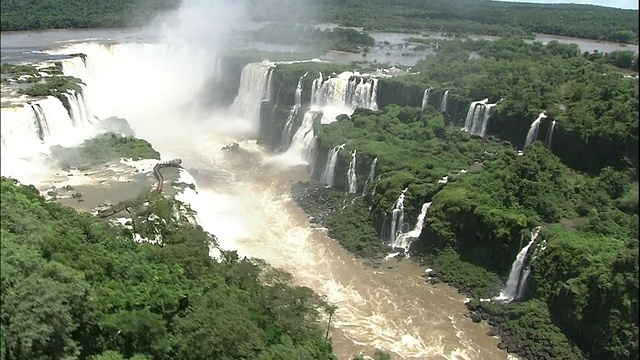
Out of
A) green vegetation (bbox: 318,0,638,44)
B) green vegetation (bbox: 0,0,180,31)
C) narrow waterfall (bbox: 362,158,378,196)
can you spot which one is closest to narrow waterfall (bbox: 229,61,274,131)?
narrow waterfall (bbox: 362,158,378,196)

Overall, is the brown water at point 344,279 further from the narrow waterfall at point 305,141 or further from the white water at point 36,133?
the white water at point 36,133

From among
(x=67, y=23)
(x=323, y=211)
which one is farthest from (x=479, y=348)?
(x=67, y=23)

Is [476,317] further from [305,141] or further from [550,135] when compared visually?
[305,141]

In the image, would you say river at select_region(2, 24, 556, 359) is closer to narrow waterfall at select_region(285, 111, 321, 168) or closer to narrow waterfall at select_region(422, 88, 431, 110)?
narrow waterfall at select_region(285, 111, 321, 168)

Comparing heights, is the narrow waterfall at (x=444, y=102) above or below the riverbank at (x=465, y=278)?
above

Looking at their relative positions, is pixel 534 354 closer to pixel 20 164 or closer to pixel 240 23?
pixel 20 164

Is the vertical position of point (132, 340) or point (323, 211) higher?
point (132, 340)

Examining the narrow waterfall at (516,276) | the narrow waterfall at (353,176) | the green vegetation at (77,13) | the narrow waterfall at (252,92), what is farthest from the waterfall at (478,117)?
the green vegetation at (77,13)
